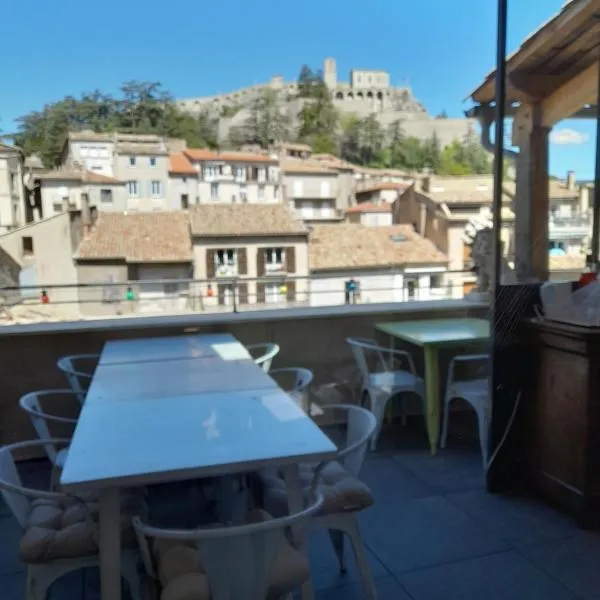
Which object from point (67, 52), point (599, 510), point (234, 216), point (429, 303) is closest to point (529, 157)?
point (429, 303)

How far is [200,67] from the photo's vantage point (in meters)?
65.9

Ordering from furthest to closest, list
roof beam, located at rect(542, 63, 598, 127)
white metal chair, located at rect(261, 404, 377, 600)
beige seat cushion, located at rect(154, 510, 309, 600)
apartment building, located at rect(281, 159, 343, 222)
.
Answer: apartment building, located at rect(281, 159, 343, 222) → roof beam, located at rect(542, 63, 598, 127) → white metal chair, located at rect(261, 404, 377, 600) → beige seat cushion, located at rect(154, 510, 309, 600)

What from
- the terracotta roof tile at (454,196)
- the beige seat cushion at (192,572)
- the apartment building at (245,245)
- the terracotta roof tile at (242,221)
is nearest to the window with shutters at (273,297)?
the apartment building at (245,245)

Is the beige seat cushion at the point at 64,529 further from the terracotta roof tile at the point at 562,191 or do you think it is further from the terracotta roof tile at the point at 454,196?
the terracotta roof tile at the point at 454,196

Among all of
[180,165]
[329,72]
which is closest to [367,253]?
[180,165]

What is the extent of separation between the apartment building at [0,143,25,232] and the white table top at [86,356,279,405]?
Answer: 80.4 ft

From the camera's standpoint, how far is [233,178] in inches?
1422

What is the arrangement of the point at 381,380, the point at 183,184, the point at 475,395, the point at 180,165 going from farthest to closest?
1. the point at 180,165
2. the point at 183,184
3. the point at 381,380
4. the point at 475,395

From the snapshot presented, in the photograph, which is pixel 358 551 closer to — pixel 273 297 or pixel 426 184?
pixel 273 297

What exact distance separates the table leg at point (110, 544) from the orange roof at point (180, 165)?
34640mm

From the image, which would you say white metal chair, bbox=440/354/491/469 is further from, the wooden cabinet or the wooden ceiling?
the wooden ceiling

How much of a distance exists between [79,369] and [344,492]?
1.97 m

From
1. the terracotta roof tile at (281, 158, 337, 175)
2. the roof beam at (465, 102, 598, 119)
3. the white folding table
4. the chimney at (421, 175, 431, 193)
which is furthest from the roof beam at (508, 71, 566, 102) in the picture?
the terracotta roof tile at (281, 158, 337, 175)

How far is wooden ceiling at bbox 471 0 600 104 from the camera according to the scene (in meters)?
3.24
